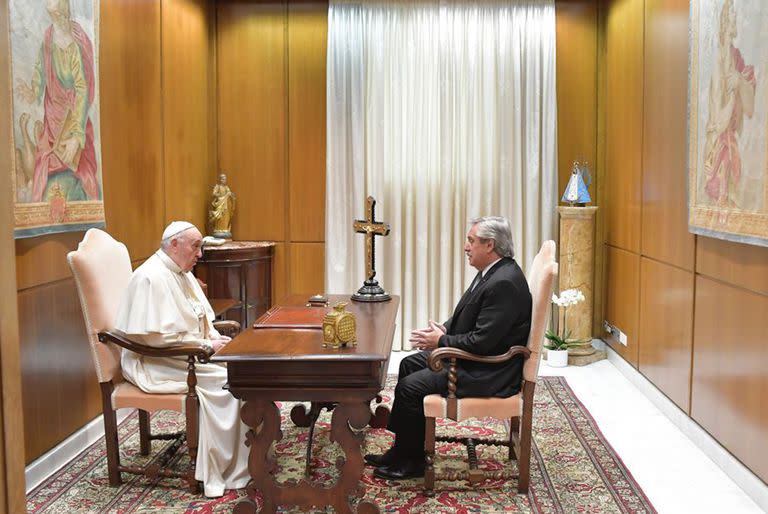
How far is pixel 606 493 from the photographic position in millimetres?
3688

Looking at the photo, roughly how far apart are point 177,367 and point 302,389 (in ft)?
3.19

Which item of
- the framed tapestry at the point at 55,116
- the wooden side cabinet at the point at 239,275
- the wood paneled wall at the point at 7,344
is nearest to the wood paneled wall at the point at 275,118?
the wooden side cabinet at the point at 239,275

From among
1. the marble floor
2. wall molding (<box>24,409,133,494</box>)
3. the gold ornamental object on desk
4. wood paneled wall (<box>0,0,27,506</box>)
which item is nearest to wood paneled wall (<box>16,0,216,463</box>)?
wall molding (<box>24,409,133,494</box>)

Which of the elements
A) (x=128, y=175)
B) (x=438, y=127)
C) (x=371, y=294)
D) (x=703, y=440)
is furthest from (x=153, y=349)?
(x=438, y=127)

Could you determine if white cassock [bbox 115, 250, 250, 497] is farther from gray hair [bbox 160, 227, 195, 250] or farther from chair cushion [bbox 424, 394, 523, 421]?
chair cushion [bbox 424, 394, 523, 421]

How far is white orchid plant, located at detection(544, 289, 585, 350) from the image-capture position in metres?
6.48

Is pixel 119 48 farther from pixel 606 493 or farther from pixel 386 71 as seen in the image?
pixel 606 493

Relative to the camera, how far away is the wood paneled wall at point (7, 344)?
1393mm

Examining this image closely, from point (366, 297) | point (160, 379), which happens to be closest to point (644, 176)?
point (366, 297)

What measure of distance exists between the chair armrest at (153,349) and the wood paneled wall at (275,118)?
143 inches

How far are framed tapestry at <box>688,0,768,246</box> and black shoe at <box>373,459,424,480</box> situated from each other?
6.63ft

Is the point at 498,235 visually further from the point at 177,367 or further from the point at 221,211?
the point at 221,211

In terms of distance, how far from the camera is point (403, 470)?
12.7ft

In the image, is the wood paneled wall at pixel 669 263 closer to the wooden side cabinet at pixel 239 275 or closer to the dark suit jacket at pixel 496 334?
the dark suit jacket at pixel 496 334
